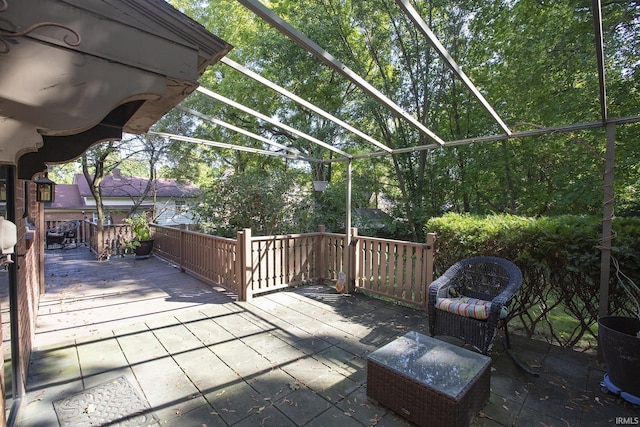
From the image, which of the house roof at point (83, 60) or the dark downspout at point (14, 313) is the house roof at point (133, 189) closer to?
the dark downspout at point (14, 313)

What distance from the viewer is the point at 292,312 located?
13.0ft

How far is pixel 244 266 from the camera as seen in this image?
4.39 meters

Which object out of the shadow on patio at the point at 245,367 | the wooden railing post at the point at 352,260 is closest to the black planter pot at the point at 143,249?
the shadow on patio at the point at 245,367

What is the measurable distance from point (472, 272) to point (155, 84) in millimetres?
3413

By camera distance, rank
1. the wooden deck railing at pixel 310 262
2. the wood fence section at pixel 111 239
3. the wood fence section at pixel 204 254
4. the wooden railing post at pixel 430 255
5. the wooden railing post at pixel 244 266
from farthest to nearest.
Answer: the wood fence section at pixel 111 239, the wood fence section at pixel 204 254, the wooden railing post at pixel 244 266, the wooden deck railing at pixel 310 262, the wooden railing post at pixel 430 255

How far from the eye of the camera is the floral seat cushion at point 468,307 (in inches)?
104

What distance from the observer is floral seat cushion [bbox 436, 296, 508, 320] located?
265 cm

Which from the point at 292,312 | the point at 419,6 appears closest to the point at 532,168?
the point at 419,6

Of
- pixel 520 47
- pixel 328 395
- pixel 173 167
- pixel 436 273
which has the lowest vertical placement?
pixel 328 395

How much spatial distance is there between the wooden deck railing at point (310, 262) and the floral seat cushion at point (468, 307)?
942 millimetres

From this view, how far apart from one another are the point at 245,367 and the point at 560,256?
328 centimetres

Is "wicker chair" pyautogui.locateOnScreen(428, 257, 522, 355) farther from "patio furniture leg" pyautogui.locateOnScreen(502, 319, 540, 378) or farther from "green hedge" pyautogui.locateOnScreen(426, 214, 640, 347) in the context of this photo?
"green hedge" pyautogui.locateOnScreen(426, 214, 640, 347)

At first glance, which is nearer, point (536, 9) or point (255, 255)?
point (255, 255)

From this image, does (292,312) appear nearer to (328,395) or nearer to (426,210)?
(328,395)
